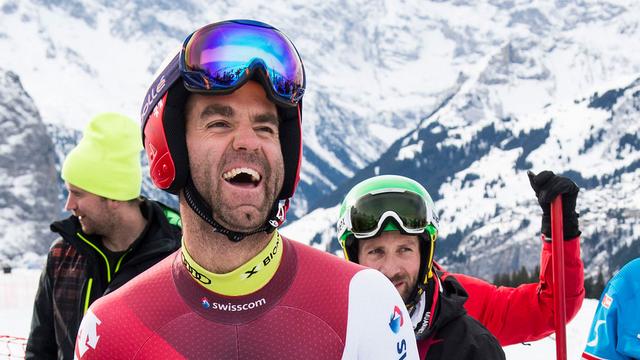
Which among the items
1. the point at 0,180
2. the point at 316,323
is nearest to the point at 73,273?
the point at 316,323

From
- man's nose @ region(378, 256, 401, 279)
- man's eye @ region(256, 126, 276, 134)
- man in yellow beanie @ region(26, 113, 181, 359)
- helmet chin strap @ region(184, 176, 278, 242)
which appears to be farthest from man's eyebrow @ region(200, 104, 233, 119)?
man in yellow beanie @ region(26, 113, 181, 359)

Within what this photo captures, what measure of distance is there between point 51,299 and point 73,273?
235 mm

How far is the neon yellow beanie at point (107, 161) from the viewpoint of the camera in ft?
19.8

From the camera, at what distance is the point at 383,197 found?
5.16 meters

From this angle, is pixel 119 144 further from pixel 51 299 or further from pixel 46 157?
pixel 46 157

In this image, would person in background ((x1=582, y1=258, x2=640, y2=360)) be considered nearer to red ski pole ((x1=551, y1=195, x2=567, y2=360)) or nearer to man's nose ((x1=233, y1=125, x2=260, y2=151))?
red ski pole ((x1=551, y1=195, x2=567, y2=360))

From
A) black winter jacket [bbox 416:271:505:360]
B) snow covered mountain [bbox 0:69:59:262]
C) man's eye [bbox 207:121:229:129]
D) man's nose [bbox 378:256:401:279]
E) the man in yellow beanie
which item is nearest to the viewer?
man's eye [bbox 207:121:229:129]

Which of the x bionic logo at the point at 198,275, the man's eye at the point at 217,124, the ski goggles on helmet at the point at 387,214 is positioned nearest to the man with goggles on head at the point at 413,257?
the ski goggles on helmet at the point at 387,214

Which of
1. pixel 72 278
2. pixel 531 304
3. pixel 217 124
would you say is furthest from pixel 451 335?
pixel 72 278

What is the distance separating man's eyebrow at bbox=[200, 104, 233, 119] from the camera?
10.4 ft

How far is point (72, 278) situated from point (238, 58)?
9.72 ft

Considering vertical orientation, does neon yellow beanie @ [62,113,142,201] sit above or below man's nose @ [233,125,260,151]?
above

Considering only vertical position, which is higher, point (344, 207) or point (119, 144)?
point (119, 144)

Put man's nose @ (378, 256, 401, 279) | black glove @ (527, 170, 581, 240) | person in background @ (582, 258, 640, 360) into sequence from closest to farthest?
man's nose @ (378, 256, 401, 279)
person in background @ (582, 258, 640, 360)
black glove @ (527, 170, 581, 240)
